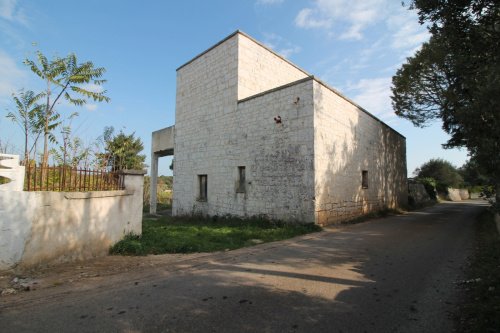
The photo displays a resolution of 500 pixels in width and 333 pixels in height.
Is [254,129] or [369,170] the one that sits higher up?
[254,129]

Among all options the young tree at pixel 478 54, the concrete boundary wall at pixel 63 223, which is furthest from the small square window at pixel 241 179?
the young tree at pixel 478 54

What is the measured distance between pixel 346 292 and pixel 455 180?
48.3 m

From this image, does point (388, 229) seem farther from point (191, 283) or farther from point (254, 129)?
point (191, 283)

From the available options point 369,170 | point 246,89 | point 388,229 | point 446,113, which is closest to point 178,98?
point 246,89

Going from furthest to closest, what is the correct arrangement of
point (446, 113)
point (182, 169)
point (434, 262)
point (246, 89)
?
point (182, 169) < point (446, 113) < point (246, 89) < point (434, 262)

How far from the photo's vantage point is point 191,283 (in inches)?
174

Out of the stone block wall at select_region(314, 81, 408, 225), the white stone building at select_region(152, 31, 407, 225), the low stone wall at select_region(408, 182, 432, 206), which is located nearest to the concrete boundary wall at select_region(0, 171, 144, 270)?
the white stone building at select_region(152, 31, 407, 225)

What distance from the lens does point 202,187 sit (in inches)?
586

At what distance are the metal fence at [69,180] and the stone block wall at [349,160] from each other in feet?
22.1

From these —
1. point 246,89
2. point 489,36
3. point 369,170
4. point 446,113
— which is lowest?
point 369,170

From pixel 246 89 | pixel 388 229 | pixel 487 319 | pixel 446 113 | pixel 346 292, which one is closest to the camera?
pixel 487 319

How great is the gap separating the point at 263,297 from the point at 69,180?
470 centimetres

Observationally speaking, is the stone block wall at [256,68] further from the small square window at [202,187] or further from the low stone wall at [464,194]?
the low stone wall at [464,194]

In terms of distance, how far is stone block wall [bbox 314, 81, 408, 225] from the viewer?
34.8 feet
